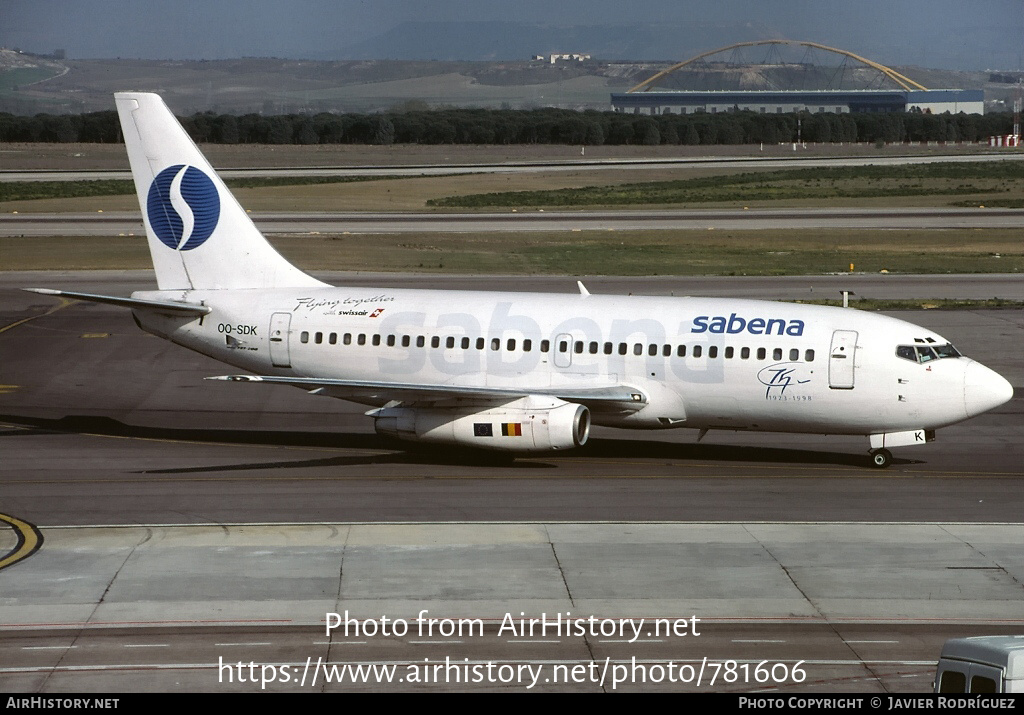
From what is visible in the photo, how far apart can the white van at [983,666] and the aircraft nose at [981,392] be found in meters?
20.3

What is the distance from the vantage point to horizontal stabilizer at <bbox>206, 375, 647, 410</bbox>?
33.6 meters

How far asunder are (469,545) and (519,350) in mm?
9574

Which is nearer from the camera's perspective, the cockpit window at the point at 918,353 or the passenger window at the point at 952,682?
the passenger window at the point at 952,682

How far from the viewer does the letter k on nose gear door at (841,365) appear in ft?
109

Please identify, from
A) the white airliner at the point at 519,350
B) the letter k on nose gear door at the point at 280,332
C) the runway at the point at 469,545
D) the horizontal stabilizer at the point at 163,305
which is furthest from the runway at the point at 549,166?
the runway at the point at 469,545

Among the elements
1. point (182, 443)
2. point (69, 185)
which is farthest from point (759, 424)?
point (69, 185)

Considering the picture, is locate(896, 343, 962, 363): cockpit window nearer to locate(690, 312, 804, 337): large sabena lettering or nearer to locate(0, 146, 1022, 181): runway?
locate(690, 312, 804, 337): large sabena lettering

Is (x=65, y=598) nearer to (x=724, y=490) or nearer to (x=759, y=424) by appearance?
(x=724, y=490)

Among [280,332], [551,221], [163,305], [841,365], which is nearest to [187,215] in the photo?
[163,305]

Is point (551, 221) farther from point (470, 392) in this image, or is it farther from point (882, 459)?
point (470, 392)

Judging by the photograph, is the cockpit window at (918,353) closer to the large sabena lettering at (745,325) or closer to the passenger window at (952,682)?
the large sabena lettering at (745,325)

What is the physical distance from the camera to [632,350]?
34844mm

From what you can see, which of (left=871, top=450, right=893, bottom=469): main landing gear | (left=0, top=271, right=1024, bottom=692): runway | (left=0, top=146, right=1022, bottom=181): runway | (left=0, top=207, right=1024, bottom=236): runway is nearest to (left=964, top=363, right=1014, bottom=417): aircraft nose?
(left=0, top=271, right=1024, bottom=692): runway

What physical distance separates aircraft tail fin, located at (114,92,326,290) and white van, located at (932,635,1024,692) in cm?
2789
